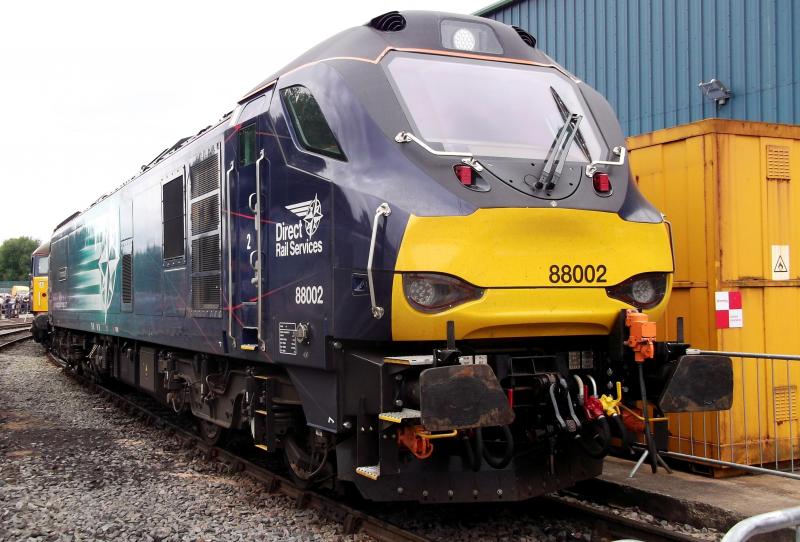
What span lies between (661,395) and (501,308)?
1.30 meters

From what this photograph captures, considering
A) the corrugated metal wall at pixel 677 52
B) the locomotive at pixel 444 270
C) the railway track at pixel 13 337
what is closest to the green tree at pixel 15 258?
the railway track at pixel 13 337

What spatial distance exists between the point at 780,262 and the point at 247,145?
4.71 m

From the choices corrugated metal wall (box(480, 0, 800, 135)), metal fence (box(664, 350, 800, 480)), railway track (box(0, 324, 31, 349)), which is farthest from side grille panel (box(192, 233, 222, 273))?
railway track (box(0, 324, 31, 349))

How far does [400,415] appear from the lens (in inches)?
182

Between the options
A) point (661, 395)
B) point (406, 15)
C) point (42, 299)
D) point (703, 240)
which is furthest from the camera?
point (42, 299)

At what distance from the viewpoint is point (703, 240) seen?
6.79 metres

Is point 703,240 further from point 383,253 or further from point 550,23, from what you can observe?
point 550,23

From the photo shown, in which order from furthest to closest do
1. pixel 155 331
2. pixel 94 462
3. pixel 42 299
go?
pixel 42 299 < pixel 155 331 < pixel 94 462

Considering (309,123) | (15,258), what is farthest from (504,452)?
(15,258)

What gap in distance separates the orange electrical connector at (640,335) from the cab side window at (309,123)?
211 cm

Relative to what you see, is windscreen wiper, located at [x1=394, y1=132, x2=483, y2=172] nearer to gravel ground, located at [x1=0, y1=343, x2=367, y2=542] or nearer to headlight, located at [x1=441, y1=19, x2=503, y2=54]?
headlight, located at [x1=441, y1=19, x2=503, y2=54]

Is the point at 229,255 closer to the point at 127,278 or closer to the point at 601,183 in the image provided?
the point at 601,183

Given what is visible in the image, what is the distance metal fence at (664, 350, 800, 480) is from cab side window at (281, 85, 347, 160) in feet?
11.6

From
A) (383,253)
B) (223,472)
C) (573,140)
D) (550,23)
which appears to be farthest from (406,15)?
(550,23)
